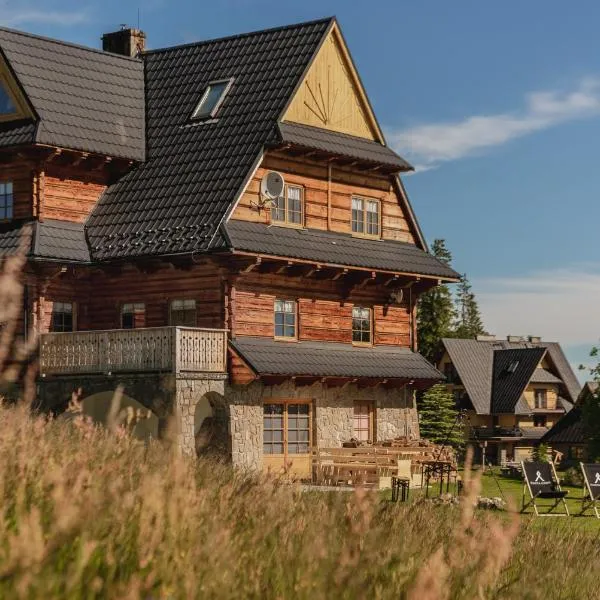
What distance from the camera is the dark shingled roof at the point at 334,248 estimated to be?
28.0 m

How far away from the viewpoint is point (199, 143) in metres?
30.5

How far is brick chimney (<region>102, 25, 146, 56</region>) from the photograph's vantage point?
3525 cm

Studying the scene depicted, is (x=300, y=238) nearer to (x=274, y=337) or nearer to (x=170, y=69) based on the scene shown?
(x=274, y=337)

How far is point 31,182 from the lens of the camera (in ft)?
96.6

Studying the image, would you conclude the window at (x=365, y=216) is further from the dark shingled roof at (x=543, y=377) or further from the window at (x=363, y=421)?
the dark shingled roof at (x=543, y=377)

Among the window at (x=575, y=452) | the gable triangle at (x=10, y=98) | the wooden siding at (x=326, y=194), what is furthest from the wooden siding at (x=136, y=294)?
the window at (x=575, y=452)

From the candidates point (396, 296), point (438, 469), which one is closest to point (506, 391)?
point (396, 296)

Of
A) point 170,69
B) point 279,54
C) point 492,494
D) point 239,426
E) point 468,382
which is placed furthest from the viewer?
point 468,382

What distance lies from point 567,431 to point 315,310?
37798 millimetres

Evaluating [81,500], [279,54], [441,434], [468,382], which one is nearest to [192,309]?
[279,54]

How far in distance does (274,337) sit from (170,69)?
28.8 feet

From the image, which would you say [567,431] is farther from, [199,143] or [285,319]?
[199,143]

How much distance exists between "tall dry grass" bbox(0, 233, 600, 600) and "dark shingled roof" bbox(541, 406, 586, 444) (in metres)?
56.0

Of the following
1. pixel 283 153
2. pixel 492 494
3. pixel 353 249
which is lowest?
pixel 492 494
